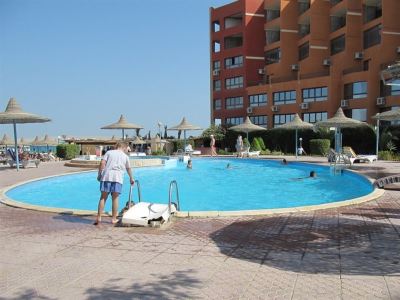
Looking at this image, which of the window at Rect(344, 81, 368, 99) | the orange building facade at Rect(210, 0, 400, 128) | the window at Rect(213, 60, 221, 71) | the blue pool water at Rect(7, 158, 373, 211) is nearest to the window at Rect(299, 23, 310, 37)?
the orange building facade at Rect(210, 0, 400, 128)

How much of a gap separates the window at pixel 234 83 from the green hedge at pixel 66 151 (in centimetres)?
2617

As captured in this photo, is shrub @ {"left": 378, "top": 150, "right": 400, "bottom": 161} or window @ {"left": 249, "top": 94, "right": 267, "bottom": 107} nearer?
shrub @ {"left": 378, "top": 150, "right": 400, "bottom": 161}

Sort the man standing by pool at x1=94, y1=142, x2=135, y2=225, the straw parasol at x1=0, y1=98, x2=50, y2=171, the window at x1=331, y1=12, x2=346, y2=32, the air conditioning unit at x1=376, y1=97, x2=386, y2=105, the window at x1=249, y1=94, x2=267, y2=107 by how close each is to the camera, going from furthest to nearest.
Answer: the window at x1=249, y1=94, x2=267, y2=107
the window at x1=331, y1=12, x2=346, y2=32
the air conditioning unit at x1=376, y1=97, x2=386, y2=105
the straw parasol at x1=0, y1=98, x2=50, y2=171
the man standing by pool at x1=94, y1=142, x2=135, y2=225

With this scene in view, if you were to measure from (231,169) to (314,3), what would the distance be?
29918 mm

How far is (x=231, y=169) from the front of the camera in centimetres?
2275

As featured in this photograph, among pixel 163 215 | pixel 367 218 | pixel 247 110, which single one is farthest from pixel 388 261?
pixel 247 110

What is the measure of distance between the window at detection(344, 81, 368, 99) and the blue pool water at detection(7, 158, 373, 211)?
19.1 meters

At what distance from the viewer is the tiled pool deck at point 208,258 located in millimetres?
3902

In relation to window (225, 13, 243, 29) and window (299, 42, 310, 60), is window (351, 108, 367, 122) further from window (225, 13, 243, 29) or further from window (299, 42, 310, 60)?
window (225, 13, 243, 29)

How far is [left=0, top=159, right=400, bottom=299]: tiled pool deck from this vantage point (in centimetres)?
390

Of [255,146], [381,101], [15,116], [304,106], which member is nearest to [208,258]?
[15,116]

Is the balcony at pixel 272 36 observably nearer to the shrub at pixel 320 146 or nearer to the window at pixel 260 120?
the window at pixel 260 120

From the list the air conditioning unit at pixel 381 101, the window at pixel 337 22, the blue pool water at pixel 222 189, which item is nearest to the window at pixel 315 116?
the air conditioning unit at pixel 381 101

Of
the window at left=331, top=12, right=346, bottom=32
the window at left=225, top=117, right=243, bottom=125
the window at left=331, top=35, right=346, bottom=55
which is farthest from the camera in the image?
the window at left=225, top=117, right=243, bottom=125
